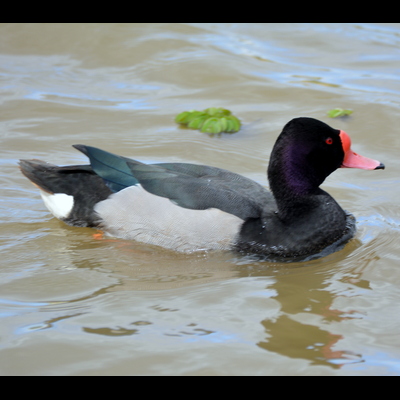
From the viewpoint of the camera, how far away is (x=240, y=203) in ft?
17.6

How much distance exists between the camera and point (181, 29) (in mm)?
10781

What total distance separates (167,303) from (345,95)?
A: 5.13m

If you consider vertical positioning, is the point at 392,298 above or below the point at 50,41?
below

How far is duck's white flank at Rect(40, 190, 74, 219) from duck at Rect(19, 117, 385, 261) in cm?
24

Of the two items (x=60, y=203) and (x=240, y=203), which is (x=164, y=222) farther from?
(x=60, y=203)

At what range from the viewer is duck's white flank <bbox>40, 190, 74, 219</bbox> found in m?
5.89

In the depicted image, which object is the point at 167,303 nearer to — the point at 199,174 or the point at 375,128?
the point at 199,174

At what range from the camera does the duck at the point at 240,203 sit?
209 inches

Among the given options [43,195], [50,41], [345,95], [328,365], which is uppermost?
[50,41]

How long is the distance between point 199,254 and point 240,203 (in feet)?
1.67

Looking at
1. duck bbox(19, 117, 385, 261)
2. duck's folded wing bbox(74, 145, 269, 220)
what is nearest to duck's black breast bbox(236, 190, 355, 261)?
duck bbox(19, 117, 385, 261)

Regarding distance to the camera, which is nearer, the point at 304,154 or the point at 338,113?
the point at 304,154

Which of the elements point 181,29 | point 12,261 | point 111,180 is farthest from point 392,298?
point 181,29

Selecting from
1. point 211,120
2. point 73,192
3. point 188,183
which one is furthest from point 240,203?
point 211,120
